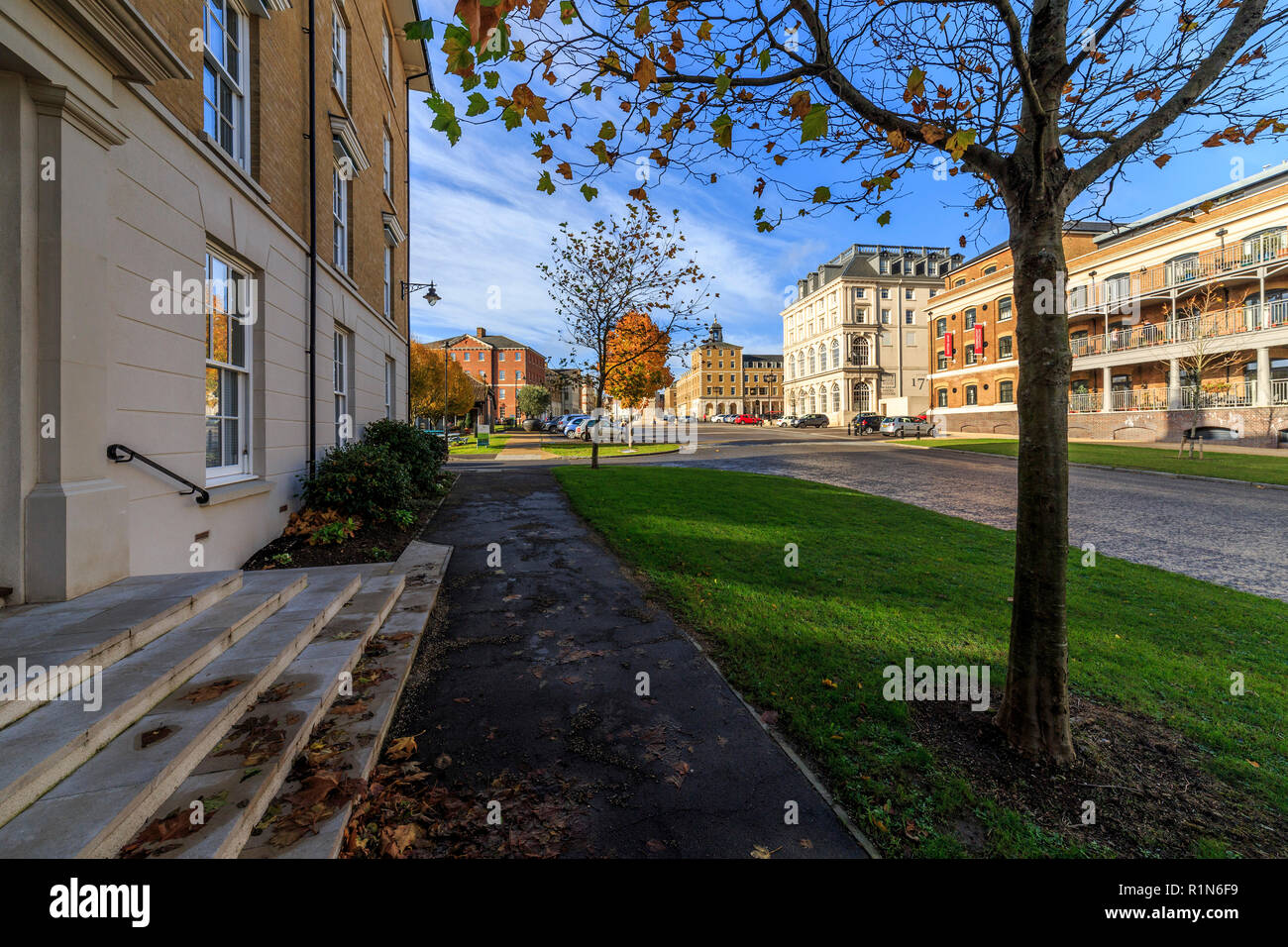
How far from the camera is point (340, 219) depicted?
10898mm

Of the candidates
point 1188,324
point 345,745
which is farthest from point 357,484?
point 1188,324

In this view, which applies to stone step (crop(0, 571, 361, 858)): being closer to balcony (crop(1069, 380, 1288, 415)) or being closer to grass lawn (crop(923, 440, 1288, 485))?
grass lawn (crop(923, 440, 1288, 485))

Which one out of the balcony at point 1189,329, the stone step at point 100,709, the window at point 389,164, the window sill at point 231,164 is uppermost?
the window at point 389,164

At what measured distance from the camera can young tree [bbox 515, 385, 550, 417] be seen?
7588cm

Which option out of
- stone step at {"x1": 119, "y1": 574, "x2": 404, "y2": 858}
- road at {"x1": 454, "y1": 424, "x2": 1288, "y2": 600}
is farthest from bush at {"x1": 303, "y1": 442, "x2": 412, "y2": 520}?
road at {"x1": 454, "y1": 424, "x2": 1288, "y2": 600}

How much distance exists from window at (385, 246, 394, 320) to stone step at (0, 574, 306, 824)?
13.3 m

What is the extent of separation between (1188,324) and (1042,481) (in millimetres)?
40760

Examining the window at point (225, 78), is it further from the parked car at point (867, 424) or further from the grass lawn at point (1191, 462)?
the parked car at point (867, 424)

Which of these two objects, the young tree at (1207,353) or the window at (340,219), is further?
the young tree at (1207,353)

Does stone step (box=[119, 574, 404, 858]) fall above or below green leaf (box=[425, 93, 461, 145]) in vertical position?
below

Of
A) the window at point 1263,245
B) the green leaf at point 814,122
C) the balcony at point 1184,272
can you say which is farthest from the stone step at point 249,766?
the window at point 1263,245

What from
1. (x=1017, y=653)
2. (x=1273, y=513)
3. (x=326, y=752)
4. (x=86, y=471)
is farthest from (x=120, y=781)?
(x=1273, y=513)

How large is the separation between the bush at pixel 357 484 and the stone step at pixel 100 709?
431 centimetres

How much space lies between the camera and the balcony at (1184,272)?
27.9m
